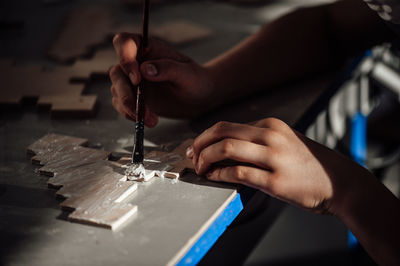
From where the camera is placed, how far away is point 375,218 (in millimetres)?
933

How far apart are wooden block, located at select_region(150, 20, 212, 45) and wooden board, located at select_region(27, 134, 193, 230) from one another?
705 mm

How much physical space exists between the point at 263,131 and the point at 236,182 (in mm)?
110

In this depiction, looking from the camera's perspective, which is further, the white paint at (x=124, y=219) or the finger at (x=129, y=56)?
the finger at (x=129, y=56)

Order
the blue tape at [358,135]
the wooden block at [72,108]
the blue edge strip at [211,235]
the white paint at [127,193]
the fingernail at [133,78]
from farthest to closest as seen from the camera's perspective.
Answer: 1. the blue tape at [358,135]
2. the wooden block at [72,108]
3. the fingernail at [133,78]
4. the white paint at [127,193]
5. the blue edge strip at [211,235]

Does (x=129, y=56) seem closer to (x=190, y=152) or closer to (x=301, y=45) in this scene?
(x=190, y=152)

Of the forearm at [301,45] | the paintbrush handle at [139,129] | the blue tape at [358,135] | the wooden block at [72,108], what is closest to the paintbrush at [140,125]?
the paintbrush handle at [139,129]

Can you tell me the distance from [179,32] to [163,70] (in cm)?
66

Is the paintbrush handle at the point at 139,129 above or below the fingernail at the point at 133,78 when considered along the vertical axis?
below

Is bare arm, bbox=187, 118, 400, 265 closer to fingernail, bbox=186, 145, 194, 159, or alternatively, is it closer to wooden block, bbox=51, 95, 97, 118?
fingernail, bbox=186, 145, 194, 159

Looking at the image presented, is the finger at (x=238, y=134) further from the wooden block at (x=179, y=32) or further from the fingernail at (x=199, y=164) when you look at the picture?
the wooden block at (x=179, y=32)

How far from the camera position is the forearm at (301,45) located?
1392 mm

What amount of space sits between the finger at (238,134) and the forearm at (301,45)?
0.43 m

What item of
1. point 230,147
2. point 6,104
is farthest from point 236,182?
point 6,104

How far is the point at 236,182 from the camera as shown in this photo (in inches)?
36.4
